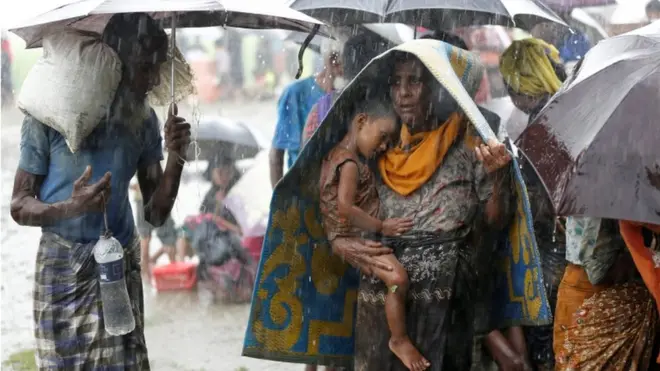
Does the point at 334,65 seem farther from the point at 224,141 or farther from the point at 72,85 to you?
the point at 224,141

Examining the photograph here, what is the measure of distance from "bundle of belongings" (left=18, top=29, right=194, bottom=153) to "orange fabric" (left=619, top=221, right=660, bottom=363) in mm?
2177

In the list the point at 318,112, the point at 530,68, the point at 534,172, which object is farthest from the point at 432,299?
the point at 530,68

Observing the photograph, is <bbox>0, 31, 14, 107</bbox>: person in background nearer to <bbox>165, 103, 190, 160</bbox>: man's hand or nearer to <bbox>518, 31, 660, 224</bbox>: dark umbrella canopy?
<bbox>165, 103, 190, 160</bbox>: man's hand

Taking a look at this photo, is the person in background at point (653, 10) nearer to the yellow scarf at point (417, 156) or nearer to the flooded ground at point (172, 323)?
the flooded ground at point (172, 323)

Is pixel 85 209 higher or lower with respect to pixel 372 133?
lower

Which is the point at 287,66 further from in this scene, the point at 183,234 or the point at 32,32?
the point at 32,32

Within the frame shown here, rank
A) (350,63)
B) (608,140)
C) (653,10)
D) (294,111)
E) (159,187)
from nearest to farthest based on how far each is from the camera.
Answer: (608,140) < (159,187) < (350,63) < (294,111) < (653,10)

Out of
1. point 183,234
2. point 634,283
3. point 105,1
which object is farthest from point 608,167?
point 183,234

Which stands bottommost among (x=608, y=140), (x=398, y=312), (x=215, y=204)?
(x=215, y=204)

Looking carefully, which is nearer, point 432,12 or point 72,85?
point 72,85

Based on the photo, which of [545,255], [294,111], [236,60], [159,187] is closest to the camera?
[159,187]

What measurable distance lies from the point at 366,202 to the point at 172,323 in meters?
4.17

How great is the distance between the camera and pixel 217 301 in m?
9.08

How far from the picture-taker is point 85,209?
4699 millimetres
